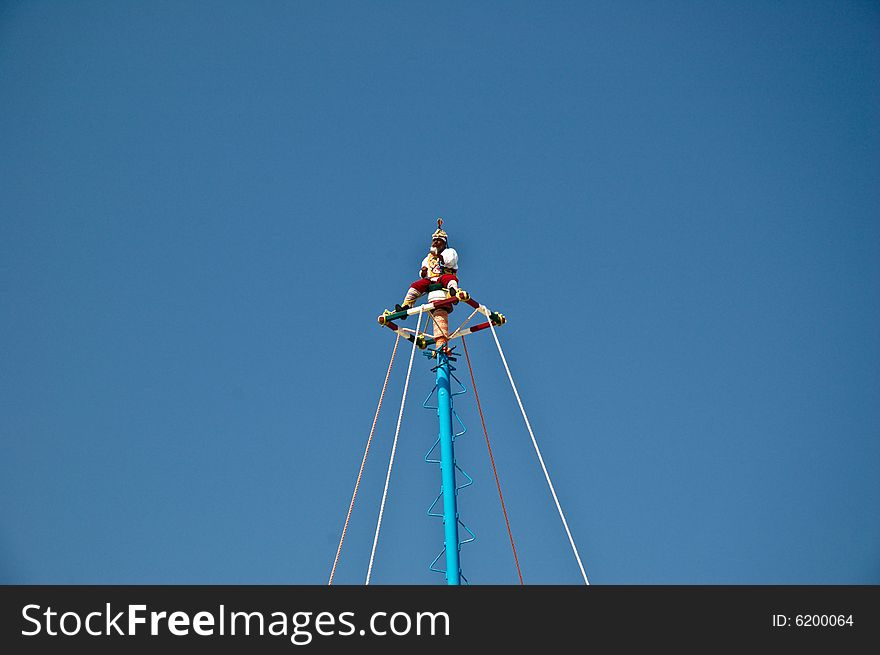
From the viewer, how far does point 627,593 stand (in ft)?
30.0

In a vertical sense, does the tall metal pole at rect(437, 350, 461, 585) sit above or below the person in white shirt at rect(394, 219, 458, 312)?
below

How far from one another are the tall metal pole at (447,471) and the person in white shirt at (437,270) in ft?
4.22

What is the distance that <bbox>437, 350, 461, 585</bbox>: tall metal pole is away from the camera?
538 inches

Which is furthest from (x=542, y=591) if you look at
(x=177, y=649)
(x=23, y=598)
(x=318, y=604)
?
(x=23, y=598)

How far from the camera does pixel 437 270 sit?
628 inches

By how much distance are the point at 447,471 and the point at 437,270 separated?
4.00 m

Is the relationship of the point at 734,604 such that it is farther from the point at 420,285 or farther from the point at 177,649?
the point at 420,285

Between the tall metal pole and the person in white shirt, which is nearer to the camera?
the tall metal pole

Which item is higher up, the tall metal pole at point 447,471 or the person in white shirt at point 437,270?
the person in white shirt at point 437,270

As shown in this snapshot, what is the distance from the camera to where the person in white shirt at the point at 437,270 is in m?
15.7

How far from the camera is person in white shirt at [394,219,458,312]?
15.7 metres

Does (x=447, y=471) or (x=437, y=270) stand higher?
(x=437, y=270)

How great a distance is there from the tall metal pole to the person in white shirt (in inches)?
50.6

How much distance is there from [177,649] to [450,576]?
5.61m
